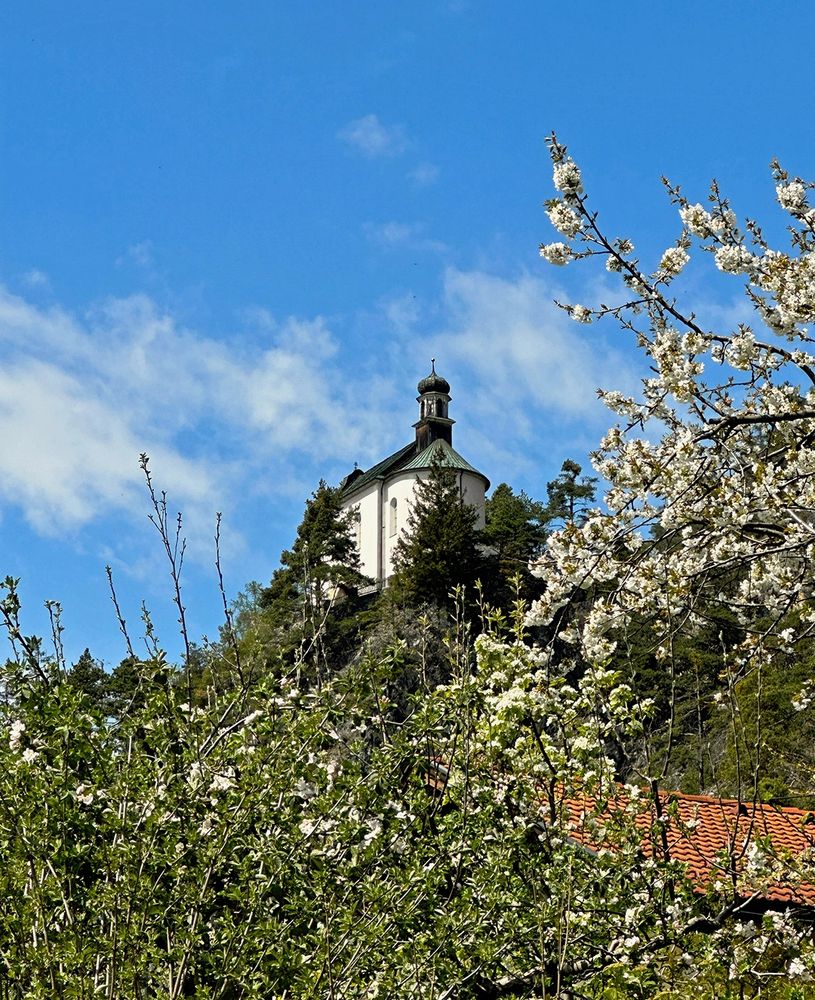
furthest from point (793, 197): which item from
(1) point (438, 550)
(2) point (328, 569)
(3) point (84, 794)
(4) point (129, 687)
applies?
(2) point (328, 569)

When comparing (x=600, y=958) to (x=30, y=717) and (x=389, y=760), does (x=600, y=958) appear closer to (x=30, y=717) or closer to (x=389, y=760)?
(x=389, y=760)

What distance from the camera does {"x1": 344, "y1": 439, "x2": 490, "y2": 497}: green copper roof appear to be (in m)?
56.2

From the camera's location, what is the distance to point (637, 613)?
6633 millimetres

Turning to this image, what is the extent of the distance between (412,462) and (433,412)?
17.2 feet

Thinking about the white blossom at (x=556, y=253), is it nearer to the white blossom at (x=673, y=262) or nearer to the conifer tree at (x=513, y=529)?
the white blossom at (x=673, y=262)

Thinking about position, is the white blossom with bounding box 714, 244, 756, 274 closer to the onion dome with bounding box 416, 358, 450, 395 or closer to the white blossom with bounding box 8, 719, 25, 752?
the white blossom with bounding box 8, 719, 25, 752

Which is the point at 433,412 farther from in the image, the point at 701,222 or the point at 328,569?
the point at 701,222

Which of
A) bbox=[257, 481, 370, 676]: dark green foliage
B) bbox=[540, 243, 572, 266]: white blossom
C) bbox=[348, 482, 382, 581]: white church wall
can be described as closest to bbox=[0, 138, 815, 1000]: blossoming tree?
bbox=[540, 243, 572, 266]: white blossom

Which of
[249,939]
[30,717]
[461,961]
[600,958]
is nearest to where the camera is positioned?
[249,939]

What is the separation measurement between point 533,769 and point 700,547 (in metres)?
1.79

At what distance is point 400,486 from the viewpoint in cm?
5588

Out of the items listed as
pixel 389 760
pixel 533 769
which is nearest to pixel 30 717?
pixel 389 760

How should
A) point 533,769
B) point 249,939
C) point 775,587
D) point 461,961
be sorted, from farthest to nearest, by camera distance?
point 775,587, point 533,769, point 461,961, point 249,939

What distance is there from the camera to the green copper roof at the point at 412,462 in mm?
56156
